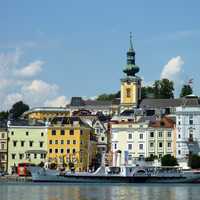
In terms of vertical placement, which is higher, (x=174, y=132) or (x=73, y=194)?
(x=174, y=132)

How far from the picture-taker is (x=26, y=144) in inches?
6324

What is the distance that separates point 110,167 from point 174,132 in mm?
25440

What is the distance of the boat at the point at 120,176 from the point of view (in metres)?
134

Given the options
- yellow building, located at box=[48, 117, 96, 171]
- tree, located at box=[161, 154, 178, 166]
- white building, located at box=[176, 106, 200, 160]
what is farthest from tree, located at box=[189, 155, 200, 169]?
yellow building, located at box=[48, 117, 96, 171]

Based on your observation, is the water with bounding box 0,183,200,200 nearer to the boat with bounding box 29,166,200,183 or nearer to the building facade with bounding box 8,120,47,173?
the boat with bounding box 29,166,200,183

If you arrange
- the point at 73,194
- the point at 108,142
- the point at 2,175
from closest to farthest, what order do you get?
the point at 73,194, the point at 2,175, the point at 108,142

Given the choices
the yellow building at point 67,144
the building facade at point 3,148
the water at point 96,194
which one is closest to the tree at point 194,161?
the yellow building at point 67,144

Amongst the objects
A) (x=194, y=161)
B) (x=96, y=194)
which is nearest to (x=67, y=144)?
(x=194, y=161)

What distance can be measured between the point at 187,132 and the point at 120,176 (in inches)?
950

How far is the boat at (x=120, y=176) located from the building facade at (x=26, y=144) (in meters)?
22.9

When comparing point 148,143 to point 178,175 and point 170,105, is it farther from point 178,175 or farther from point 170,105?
point 170,105

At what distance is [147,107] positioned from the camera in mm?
193625

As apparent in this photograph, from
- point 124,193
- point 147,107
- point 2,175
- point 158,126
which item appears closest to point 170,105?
point 147,107

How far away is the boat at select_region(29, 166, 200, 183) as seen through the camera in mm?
134000
